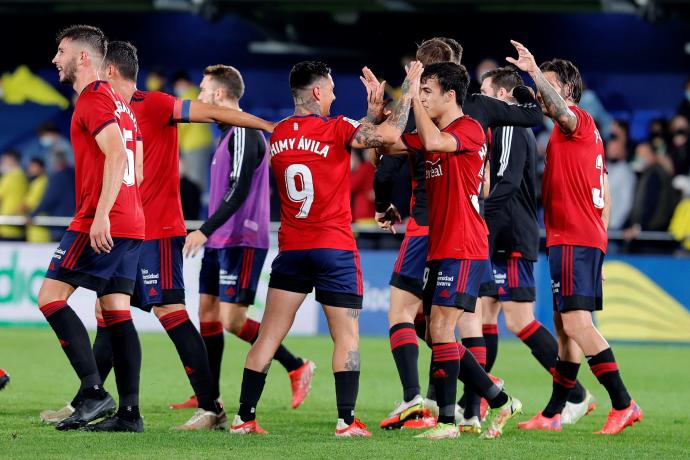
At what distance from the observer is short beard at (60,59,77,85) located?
7191 mm

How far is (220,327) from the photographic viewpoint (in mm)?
9258

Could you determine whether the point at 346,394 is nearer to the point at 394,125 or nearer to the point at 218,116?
the point at 394,125

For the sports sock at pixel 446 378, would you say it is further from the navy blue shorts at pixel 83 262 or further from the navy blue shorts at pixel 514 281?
the navy blue shorts at pixel 83 262

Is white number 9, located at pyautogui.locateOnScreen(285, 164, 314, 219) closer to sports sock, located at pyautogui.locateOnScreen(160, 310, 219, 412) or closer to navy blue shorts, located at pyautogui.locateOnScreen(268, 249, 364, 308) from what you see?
navy blue shorts, located at pyautogui.locateOnScreen(268, 249, 364, 308)

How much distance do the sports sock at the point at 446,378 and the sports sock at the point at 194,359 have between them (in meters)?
1.42

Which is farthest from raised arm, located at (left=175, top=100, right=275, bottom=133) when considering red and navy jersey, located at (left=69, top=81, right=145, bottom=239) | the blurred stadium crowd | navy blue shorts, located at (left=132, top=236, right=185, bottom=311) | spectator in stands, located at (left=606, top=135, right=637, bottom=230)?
spectator in stands, located at (left=606, top=135, right=637, bottom=230)

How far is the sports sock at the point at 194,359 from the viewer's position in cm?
767

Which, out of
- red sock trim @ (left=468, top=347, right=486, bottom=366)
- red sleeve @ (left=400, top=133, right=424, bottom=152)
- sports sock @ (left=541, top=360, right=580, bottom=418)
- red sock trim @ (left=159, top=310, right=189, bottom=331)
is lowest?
sports sock @ (left=541, top=360, right=580, bottom=418)

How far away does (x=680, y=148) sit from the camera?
674 inches

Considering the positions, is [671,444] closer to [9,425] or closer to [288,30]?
[9,425]

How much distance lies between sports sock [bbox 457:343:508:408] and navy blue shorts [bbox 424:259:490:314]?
27 cm

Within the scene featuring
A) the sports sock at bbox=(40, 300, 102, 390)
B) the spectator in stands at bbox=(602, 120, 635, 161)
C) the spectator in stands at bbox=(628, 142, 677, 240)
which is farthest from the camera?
the spectator in stands at bbox=(602, 120, 635, 161)

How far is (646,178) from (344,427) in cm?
1005

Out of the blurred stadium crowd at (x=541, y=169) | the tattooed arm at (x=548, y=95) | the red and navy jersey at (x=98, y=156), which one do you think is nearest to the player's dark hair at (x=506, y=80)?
the tattooed arm at (x=548, y=95)
